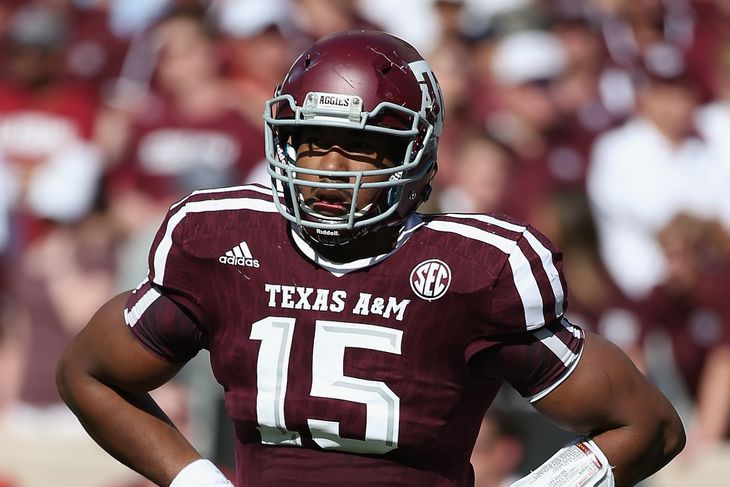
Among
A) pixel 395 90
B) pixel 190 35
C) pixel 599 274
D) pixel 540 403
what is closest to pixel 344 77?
pixel 395 90

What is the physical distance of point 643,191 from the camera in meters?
6.92

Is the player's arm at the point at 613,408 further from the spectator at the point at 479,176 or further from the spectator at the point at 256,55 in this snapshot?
the spectator at the point at 256,55

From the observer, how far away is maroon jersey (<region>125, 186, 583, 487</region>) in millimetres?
2688

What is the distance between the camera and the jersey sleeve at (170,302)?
9.27ft

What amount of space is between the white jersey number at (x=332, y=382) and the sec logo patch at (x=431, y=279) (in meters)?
0.10

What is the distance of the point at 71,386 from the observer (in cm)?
300

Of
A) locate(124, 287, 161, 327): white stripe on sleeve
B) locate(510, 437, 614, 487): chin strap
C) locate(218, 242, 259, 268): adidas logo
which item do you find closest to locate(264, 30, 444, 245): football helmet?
locate(218, 242, 259, 268): adidas logo

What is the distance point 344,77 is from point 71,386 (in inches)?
36.9

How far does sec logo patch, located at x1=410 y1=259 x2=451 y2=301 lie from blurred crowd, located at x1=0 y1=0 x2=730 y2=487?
2.93 m

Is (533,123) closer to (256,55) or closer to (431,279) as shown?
(256,55)

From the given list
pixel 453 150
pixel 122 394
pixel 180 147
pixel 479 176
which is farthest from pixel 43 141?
pixel 122 394

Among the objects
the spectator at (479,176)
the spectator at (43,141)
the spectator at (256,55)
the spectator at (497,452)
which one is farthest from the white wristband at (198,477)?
the spectator at (43,141)

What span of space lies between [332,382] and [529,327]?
1.35 ft

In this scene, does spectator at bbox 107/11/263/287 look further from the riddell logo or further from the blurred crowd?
the riddell logo
